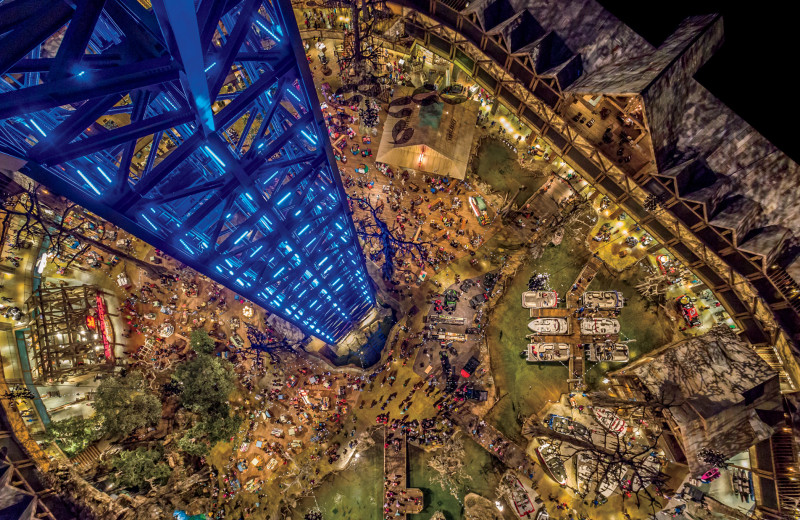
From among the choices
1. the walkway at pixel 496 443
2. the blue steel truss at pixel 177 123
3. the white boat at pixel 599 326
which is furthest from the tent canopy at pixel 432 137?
the walkway at pixel 496 443

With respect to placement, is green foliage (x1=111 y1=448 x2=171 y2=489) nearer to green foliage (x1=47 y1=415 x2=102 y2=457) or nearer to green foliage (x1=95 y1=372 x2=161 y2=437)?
green foliage (x1=95 y1=372 x2=161 y2=437)

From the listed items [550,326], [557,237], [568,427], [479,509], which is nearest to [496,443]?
[479,509]

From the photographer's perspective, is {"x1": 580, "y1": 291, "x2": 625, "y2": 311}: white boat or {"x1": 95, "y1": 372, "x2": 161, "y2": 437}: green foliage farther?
{"x1": 580, "y1": 291, "x2": 625, "y2": 311}: white boat

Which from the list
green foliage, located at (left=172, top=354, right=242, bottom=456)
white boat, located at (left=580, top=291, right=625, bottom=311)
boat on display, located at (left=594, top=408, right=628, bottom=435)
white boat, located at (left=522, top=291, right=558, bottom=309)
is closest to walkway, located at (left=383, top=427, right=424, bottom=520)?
green foliage, located at (left=172, top=354, right=242, bottom=456)

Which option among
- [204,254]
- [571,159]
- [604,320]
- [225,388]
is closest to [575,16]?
[571,159]

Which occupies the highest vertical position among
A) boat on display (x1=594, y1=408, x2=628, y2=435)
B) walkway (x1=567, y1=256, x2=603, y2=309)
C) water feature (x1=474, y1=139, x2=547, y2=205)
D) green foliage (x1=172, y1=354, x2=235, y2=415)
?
water feature (x1=474, y1=139, x2=547, y2=205)

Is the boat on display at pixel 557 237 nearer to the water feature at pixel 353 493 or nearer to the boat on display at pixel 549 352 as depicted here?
the boat on display at pixel 549 352

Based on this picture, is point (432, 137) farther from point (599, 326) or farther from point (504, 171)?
point (599, 326)
